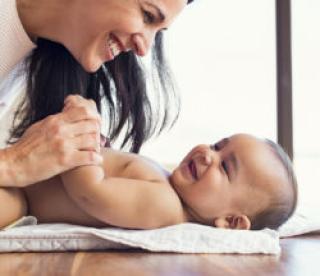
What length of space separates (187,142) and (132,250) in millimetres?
1971

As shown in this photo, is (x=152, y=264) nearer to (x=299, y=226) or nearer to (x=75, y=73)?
(x=299, y=226)

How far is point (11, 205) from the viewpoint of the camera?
1.23 metres

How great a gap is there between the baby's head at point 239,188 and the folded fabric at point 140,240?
11cm

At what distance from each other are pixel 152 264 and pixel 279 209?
1.32 ft

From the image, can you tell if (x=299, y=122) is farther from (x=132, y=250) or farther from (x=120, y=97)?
(x=132, y=250)

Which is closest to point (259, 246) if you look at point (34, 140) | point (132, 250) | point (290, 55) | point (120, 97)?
point (132, 250)

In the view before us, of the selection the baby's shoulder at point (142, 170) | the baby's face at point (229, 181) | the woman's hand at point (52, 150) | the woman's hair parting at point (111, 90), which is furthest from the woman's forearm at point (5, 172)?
the woman's hair parting at point (111, 90)

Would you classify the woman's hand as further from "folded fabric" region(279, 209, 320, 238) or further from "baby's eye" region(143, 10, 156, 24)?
"folded fabric" region(279, 209, 320, 238)

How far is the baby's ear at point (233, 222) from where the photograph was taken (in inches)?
51.2

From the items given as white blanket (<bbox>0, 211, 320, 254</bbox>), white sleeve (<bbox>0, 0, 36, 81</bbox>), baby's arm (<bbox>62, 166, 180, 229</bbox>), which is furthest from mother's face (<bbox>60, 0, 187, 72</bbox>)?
white blanket (<bbox>0, 211, 320, 254</bbox>)

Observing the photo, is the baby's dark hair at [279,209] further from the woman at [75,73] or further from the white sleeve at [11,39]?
the white sleeve at [11,39]

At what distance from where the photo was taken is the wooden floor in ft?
3.23

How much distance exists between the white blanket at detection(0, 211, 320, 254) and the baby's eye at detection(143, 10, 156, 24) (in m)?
0.56

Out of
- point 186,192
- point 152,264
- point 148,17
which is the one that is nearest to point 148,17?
point 148,17
